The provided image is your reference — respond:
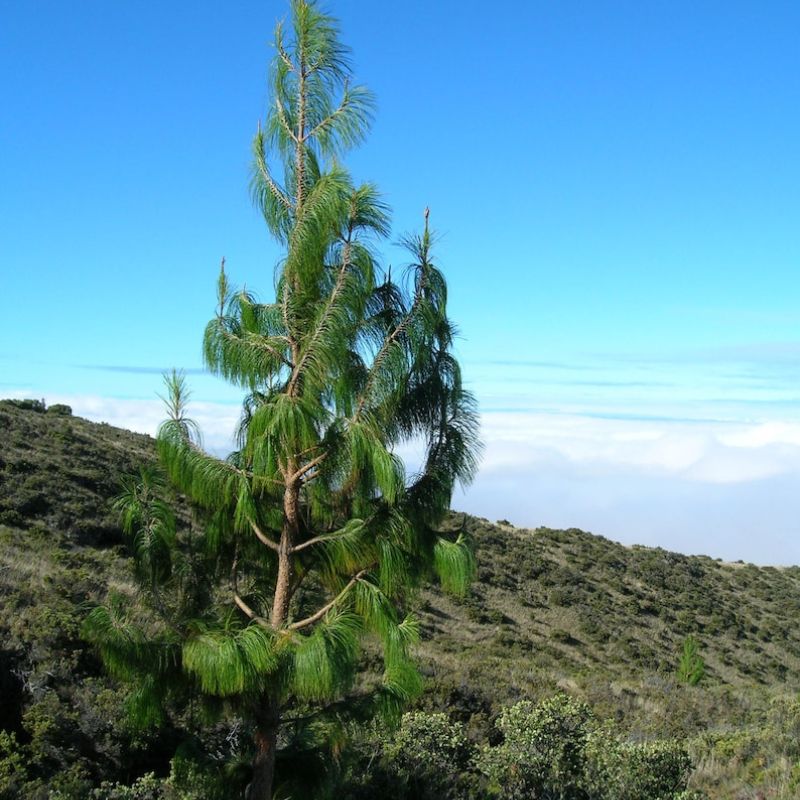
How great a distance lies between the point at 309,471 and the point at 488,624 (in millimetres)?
18346

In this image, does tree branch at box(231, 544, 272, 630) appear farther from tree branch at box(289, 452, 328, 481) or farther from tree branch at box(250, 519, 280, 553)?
tree branch at box(289, 452, 328, 481)

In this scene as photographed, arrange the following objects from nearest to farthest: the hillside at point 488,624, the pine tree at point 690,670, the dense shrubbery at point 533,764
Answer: the dense shrubbery at point 533,764, the hillside at point 488,624, the pine tree at point 690,670

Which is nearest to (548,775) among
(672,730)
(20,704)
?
(20,704)

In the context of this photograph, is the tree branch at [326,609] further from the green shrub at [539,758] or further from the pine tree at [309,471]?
the green shrub at [539,758]

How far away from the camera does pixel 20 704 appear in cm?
844

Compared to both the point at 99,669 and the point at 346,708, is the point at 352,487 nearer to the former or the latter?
the point at 346,708

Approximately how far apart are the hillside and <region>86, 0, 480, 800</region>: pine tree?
0.82 metres

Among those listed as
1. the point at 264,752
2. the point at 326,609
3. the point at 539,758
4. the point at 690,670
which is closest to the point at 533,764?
the point at 539,758

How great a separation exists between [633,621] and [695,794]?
20845 mm

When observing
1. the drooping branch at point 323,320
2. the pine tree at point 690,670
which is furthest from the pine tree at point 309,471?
the pine tree at point 690,670

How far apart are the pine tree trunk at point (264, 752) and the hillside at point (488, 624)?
1541mm

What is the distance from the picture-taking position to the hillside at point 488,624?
8547mm

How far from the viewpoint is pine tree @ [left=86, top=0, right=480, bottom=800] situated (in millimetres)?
5207

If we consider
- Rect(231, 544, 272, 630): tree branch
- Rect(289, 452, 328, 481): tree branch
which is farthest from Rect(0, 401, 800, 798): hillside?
Rect(289, 452, 328, 481): tree branch
